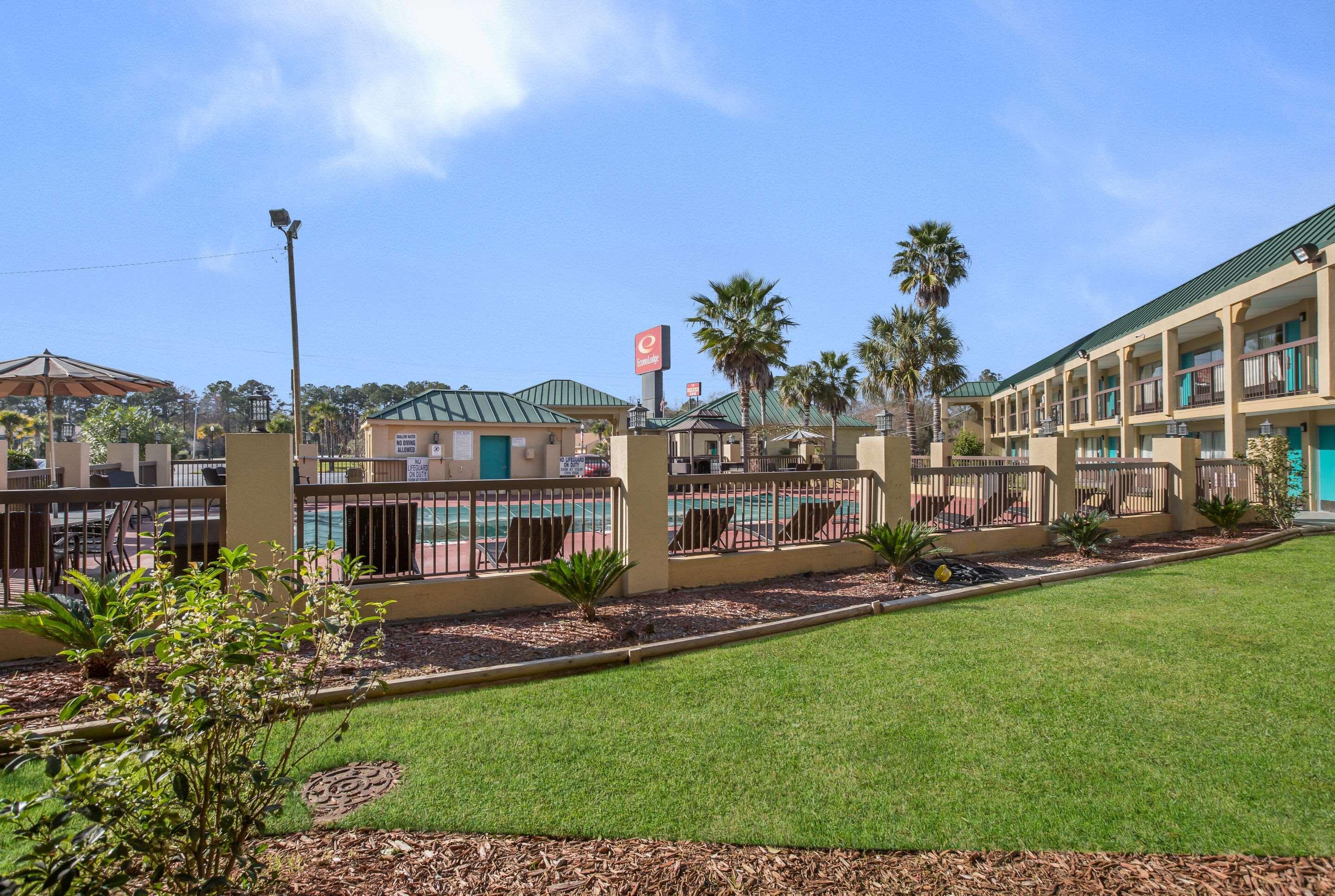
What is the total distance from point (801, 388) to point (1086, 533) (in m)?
31.3

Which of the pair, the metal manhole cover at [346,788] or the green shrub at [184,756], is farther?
the metal manhole cover at [346,788]

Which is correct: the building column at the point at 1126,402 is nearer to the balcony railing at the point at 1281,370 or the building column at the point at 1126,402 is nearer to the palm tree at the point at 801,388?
the balcony railing at the point at 1281,370

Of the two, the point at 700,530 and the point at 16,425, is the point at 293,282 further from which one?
→ the point at 16,425

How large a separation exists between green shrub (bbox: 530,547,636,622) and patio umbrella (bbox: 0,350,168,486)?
9.90 meters

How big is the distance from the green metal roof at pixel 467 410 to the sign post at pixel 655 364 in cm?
339

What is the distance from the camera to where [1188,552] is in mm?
9820

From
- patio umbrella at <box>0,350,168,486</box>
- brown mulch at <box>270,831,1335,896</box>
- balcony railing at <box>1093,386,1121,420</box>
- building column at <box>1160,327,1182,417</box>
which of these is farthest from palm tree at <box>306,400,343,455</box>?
brown mulch at <box>270,831,1335,896</box>

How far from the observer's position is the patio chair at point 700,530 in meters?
8.28

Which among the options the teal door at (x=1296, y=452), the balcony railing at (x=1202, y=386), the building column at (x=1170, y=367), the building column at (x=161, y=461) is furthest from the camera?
the building column at (x=1170, y=367)

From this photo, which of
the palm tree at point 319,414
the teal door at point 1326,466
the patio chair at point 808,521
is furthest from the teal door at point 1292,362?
the palm tree at point 319,414

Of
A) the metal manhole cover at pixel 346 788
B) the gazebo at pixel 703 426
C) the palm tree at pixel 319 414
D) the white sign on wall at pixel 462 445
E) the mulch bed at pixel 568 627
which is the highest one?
the palm tree at pixel 319 414

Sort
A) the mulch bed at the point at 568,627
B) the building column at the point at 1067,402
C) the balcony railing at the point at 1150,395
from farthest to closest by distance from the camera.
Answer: the building column at the point at 1067,402 < the balcony railing at the point at 1150,395 < the mulch bed at the point at 568,627

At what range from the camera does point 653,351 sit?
28312 mm

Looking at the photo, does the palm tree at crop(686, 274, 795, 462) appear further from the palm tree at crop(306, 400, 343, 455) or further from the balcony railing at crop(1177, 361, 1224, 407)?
the palm tree at crop(306, 400, 343, 455)
